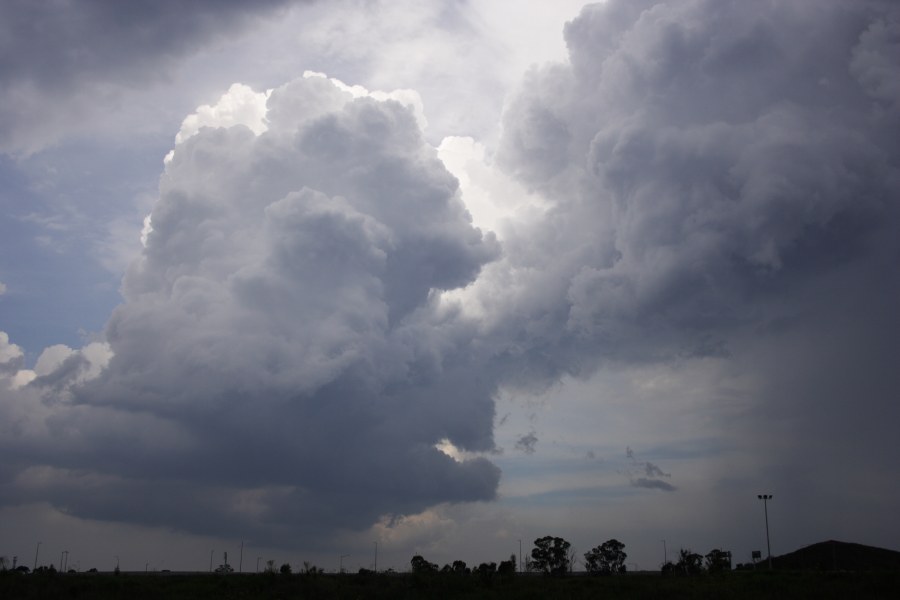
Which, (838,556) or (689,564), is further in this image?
(838,556)

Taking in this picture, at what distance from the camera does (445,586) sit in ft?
229

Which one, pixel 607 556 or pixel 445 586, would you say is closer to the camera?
pixel 445 586

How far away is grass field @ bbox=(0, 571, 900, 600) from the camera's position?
2517 inches

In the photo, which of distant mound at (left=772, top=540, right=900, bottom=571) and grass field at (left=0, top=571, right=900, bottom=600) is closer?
grass field at (left=0, top=571, right=900, bottom=600)

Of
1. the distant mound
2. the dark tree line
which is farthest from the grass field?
the distant mound

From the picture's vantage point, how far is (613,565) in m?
149

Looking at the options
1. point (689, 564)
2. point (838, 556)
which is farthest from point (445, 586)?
point (838, 556)

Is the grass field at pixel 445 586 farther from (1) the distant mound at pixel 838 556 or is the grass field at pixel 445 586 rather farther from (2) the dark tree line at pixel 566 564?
(1) the distant mound at pixel 838 556

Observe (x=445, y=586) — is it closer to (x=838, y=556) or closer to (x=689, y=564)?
(x=689, y=564)

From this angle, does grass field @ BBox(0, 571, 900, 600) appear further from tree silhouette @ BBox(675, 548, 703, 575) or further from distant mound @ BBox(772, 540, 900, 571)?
distant mound @ BBox(772, 540, 900, 571)

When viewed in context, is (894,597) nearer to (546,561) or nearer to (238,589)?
(238,589)

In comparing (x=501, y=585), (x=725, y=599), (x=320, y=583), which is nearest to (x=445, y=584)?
(x=501, y=585)

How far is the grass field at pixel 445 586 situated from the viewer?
210 ft

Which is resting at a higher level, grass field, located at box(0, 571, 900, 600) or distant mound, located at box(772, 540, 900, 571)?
grass field, located at box(0, 571, 900, 600)
